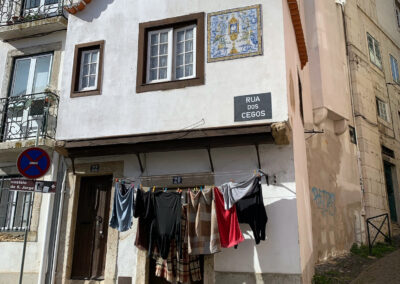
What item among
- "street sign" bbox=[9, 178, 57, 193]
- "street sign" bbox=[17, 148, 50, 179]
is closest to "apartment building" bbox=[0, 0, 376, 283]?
"street sign" bbox=[9, 178, 57, 193]

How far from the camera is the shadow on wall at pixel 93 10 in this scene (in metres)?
9.92

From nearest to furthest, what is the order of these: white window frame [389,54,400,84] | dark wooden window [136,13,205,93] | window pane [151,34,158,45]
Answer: dark wooden window [136,13,205,93], window pane [151,34,158,45], white window frame [389,54,400,84]

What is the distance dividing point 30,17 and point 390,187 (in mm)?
15742

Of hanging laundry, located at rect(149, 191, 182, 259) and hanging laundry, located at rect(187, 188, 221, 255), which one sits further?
hanging laundry, located at rect(149, 191, 182, 259)

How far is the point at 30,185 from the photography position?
690cm

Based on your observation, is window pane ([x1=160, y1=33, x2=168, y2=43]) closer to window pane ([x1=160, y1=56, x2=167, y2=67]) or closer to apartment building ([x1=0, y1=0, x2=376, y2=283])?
apartment building ([x1=0, y1=0, x2=376, y2=283])

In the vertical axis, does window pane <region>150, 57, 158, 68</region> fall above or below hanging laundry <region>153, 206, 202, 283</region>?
above

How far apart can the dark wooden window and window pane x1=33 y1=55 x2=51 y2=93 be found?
10.7 feet

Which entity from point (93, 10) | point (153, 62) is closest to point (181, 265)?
point (153, 62)

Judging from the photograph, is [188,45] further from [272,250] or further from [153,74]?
[272,250]

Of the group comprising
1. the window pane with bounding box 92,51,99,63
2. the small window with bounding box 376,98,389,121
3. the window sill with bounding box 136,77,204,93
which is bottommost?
the window sill with bounding box 136,77,204,93

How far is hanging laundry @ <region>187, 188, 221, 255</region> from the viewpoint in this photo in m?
7.32

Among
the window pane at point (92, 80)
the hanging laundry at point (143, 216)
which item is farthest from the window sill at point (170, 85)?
the hanging laundry at point (143, 216)

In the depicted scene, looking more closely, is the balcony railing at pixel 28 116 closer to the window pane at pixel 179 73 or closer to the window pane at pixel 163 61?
the window pane at pixel 163 61
